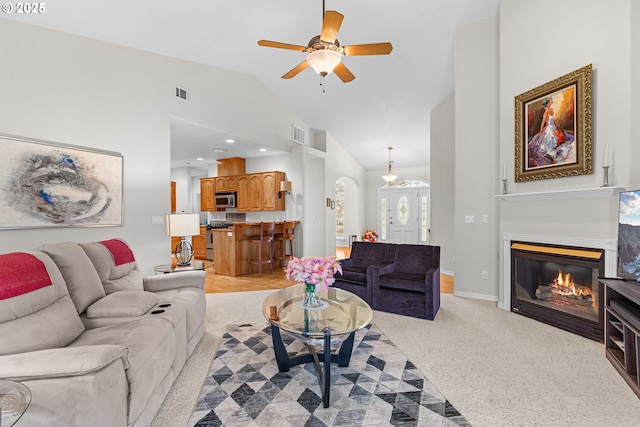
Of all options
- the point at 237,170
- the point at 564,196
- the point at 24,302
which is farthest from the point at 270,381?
the point at 237,170

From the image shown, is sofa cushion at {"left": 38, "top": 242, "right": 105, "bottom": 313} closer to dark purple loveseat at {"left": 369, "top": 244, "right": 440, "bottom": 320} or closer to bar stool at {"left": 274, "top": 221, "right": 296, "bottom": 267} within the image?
dark purple loveseat at {"left": 369, "top": 244, "right": 440, "bottom": 320}

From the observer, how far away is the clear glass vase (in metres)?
2.39

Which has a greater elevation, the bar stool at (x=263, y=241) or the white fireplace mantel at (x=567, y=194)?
the white fireplace mantel at (x=567, y=194)

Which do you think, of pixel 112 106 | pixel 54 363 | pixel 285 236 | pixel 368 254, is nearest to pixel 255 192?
pixel 285 236

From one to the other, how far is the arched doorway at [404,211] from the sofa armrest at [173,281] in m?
7.82

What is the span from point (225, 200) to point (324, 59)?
5.52 m

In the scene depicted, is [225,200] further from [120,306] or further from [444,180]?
[120,306]

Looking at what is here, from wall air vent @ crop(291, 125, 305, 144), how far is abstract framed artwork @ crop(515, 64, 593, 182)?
4.45 meters

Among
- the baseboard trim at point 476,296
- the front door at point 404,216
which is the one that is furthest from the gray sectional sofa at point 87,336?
the front door at point 404,216

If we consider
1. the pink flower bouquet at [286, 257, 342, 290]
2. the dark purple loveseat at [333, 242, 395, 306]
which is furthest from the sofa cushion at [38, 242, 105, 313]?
the dark purple loveseat at [333, 242, 395, 306]

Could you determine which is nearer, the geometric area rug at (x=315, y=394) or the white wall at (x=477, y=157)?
the geometric area rug at (x=315, y=394)

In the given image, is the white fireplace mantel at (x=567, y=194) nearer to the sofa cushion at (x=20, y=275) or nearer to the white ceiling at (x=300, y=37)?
the white ceiling at (x=300, y=37)

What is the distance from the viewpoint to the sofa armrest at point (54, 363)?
1.24 metres

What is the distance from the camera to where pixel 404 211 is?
33.4ft
